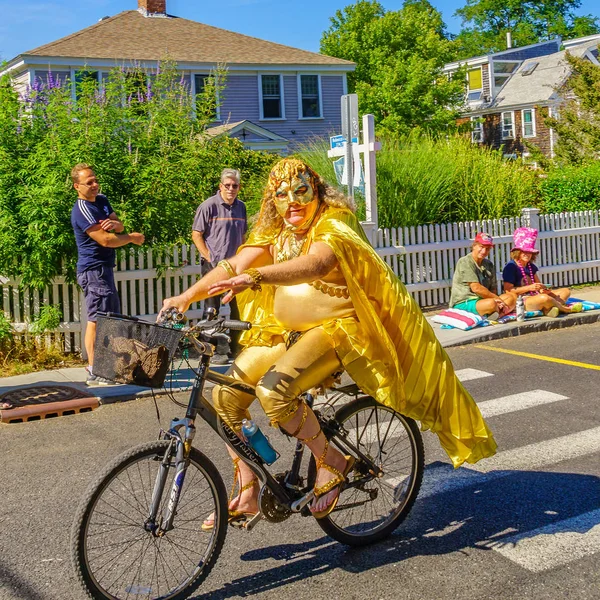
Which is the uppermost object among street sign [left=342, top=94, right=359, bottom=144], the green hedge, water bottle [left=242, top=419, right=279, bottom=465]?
street sign [left=342, top=94, right=359, bottom=144]

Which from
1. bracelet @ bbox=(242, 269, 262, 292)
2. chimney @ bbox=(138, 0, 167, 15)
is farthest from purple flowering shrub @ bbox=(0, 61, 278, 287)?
chimney @ bbox=(138, 0, 167, 15)

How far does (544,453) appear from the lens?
6074 millimetres

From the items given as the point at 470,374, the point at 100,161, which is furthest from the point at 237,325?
the point at 100,161

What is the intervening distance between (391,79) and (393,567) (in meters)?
42.8

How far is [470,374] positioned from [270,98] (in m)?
26.6

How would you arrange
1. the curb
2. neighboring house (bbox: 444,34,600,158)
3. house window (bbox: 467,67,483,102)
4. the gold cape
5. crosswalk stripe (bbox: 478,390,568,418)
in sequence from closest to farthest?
the gold cape, crosswalk stripe (bbox: 478,390,568,418), the curb, neighboring house (bbox: 444,34,600,158), house window (bbox: 467,67,483,102)

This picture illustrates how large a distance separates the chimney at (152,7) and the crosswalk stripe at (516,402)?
31.3m

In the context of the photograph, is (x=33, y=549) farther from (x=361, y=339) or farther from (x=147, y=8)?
(x=147, y=8)

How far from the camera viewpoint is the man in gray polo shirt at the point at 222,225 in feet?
31.0

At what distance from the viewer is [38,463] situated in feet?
20.5

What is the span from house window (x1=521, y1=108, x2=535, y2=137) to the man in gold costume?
4681 cm

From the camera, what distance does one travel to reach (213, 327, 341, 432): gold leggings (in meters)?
3.99

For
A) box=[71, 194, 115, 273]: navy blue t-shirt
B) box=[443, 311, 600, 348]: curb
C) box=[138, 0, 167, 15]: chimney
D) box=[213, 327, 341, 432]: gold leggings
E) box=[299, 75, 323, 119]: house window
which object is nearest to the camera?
box=[213, 327, 341, 432]: gold leggings

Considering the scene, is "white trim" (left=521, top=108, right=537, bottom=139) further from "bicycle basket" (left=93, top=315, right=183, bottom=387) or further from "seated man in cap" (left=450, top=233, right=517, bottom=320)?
"bicycle basket" (left=93, top=315, right=183, bottom=387)
